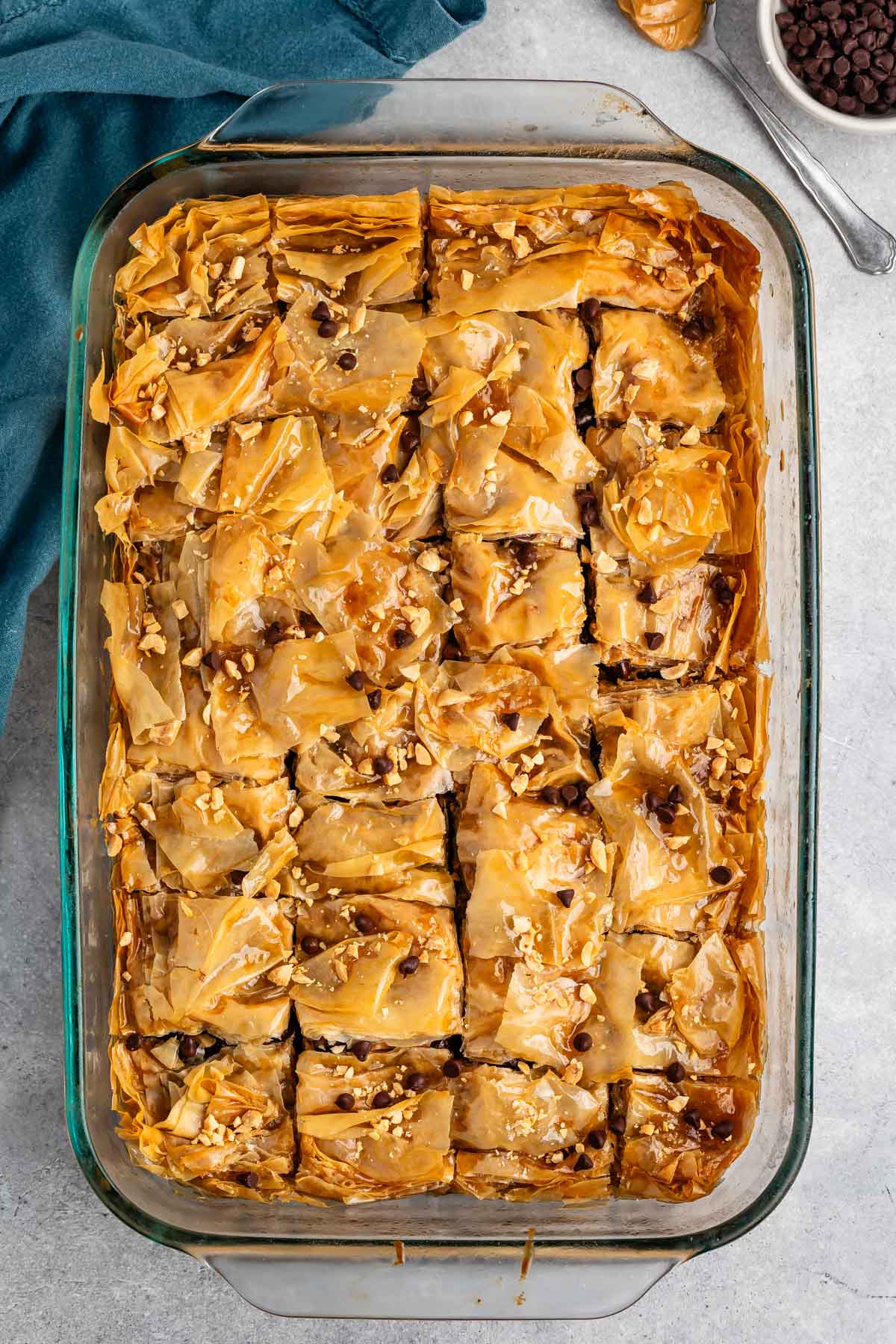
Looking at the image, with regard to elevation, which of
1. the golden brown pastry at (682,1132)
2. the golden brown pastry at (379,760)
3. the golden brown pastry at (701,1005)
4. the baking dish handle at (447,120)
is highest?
the baking dish handle at (447,120)

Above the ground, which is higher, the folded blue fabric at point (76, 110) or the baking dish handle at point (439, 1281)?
the folded blue fabric at point (76, 110)

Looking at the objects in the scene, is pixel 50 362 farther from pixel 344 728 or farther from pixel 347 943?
pixel 347 943

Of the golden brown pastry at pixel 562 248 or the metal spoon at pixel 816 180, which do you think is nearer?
the golden brown pastry at pixel 562 248

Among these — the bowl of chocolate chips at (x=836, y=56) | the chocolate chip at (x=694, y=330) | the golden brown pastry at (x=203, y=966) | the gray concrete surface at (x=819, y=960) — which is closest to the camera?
the golden brown pastry at (x=203, y=966)

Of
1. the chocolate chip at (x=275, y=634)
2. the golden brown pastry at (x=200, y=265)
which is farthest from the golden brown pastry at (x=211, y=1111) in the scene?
the golden brown pastry at (x=200, y=265)

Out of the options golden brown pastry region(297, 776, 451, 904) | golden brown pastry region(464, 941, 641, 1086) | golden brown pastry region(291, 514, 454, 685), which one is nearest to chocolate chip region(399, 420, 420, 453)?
golden brown pastry region(291, 514, 454, 685)

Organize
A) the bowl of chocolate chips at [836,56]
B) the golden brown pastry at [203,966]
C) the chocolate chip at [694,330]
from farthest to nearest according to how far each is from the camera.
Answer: the bowl of chocolate chips at [836,56], the chocolate chip at [694,330], the golden brown pastry at [203,966]

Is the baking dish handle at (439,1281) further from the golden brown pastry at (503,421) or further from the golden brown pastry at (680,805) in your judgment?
the golden brown pastry at (503,421)
